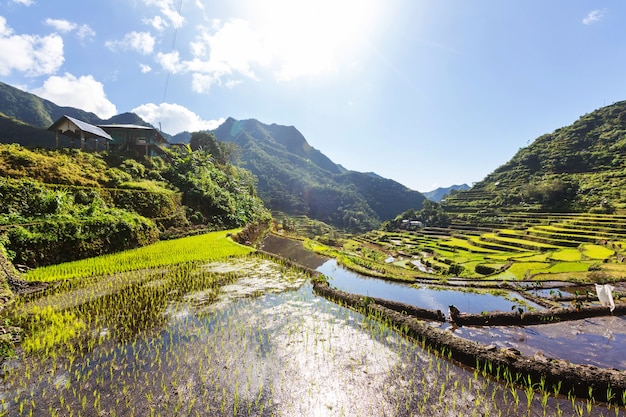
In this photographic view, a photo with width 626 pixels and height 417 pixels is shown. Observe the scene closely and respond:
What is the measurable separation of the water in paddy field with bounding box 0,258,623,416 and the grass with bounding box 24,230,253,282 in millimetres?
3036

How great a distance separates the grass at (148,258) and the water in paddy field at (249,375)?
304 centimetres

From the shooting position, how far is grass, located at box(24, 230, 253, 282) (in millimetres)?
11422

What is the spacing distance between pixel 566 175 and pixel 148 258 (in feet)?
259

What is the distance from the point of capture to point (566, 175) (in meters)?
58.1

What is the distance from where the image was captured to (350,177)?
168m

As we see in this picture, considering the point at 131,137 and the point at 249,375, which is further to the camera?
the point at 131,137

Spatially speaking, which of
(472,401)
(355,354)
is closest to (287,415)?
(355,354)

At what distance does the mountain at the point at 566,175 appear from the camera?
150ft

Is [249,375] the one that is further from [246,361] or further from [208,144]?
[208,144]

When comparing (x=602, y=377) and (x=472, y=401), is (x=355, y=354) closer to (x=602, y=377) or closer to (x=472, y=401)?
(x=472, y=401)

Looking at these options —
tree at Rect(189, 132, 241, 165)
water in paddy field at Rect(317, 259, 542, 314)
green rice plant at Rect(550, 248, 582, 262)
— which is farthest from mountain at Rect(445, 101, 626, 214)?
→ tree at Rect(189, 132, 241, 165)

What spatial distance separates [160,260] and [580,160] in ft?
288

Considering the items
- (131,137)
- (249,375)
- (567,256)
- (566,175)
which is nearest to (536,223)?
(567,256)

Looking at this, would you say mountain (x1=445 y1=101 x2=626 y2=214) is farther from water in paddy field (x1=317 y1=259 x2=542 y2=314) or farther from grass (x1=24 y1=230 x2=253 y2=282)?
grass (x1=24 y1=230 x2=253 y2=282)
